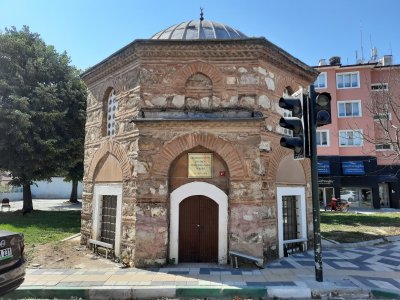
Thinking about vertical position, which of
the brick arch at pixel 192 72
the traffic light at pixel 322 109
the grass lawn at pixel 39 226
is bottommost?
the grass lawn at pixel 39 226

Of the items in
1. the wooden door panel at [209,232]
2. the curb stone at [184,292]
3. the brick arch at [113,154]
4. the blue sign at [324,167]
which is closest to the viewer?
the curb stone at [184,292]

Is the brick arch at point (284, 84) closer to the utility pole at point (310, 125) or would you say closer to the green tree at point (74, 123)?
the utility pole at point (310, 125)

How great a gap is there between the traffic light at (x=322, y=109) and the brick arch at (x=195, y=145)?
8.28ft

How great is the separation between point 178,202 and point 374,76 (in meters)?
26.4

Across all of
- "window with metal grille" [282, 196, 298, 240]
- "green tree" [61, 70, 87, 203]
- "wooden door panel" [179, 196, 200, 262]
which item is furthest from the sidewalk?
"green tree" [61, 70, 87, 203]

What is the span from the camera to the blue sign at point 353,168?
26906 mm

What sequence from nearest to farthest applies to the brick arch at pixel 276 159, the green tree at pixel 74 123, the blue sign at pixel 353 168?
the brick arch at pixel 276 159, the green tree at pixel 74 123, the blue sign at pixel 353 168

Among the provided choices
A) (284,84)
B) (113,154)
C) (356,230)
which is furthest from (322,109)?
(356,230)

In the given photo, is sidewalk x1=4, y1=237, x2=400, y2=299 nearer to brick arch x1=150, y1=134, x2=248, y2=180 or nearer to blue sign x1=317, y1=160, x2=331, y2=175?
brick arch x1=150, y1=134, x2=248, y2=180

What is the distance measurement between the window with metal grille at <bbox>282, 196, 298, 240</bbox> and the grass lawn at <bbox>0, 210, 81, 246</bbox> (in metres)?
8.41

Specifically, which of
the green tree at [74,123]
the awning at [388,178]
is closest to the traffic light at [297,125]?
the green tree at [74,123]

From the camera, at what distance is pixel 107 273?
7746mm

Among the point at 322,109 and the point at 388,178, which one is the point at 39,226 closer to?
the point at 322,109

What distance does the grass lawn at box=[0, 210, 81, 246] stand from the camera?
12633mm
